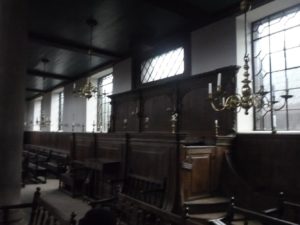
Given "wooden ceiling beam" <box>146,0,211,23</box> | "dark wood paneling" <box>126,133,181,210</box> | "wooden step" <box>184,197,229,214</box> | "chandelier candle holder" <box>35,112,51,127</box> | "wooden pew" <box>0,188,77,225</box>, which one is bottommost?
"wooden step" <box>184,197,229,214</box>

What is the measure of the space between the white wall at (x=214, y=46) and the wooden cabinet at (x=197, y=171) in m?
1.80

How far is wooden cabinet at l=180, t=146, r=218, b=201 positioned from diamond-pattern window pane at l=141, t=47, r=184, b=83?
2679 millimetres

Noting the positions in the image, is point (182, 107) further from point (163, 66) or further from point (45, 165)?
point (45, 165)

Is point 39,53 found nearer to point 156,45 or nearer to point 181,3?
point 156,45

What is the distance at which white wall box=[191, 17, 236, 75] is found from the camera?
534 cm

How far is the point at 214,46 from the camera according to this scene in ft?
18.6

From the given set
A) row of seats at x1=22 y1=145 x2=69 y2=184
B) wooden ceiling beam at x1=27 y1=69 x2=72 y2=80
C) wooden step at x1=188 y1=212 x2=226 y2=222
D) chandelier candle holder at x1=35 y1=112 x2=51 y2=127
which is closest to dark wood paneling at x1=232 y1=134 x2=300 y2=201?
wooden step at x1=188 y1=212 x2=226 y2=222

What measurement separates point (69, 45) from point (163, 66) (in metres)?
2.47

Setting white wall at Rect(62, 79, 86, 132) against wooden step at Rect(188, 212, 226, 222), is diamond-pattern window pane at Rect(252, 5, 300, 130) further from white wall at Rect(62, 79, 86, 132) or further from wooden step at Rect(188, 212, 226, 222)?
white wall at Rect(62, 79, 86, 132)

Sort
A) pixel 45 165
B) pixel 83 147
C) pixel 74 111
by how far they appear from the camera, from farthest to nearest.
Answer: pixel 74 111, pixel 45 165, pixel 83 147

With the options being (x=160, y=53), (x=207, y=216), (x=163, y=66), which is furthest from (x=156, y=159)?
(x=160, y=53)

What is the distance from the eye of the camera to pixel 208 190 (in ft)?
14.4

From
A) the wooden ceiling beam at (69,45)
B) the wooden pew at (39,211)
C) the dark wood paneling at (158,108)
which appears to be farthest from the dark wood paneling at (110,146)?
the wooden pew at (39,211)

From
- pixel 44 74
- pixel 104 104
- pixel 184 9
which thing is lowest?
pixel 104 104
